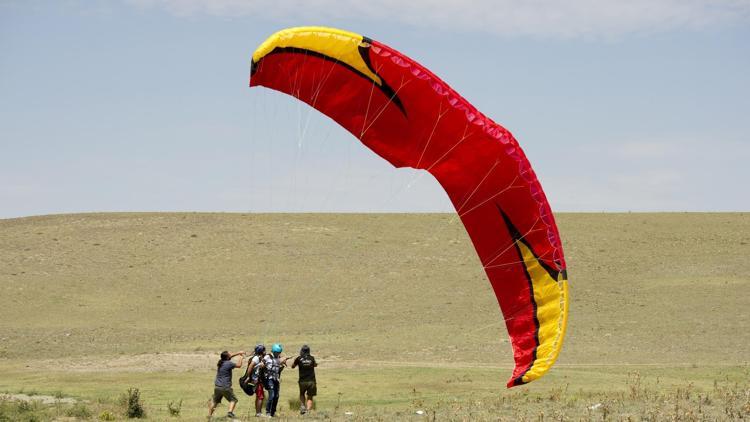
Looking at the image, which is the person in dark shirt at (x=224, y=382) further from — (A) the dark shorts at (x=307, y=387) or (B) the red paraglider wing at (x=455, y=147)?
(B) the red paraglider wing at (x=455, y=147)

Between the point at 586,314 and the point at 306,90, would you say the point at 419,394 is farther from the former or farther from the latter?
the point at 586,314

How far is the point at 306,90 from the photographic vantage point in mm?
16062

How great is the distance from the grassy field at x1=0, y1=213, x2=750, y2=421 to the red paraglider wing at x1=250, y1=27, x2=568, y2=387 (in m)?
2.00

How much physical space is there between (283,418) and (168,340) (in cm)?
2082

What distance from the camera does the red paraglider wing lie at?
14648 millimetres

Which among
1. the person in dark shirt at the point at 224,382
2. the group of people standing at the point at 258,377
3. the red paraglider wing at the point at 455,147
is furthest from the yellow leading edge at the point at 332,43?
the person in dark shirt at the point at 224,382

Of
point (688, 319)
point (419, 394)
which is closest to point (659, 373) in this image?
point (419, 394)

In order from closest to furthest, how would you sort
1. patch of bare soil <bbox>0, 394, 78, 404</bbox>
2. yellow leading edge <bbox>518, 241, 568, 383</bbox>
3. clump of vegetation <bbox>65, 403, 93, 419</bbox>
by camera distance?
yellow leading edge <bbox>518, 241, 568, 383</bbox>
clump of vegetation <bbox>65, 403, 93, 419</bbox>
patch of bare soil <bbox>0, 394, 78, 404</bbox>

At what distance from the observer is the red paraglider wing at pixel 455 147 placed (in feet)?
48.1

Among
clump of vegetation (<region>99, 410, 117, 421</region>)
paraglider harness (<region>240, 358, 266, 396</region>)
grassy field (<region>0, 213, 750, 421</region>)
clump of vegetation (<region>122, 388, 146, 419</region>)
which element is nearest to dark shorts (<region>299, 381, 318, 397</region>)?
grassy field (<region>0, 213, 750, 421</region>)

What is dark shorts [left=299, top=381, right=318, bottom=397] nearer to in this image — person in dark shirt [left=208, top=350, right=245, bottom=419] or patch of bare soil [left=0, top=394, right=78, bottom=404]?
person in dark shirt [left=208, top=350, right=245, bottom=419]

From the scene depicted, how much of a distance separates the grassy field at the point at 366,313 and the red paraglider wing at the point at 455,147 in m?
2.00

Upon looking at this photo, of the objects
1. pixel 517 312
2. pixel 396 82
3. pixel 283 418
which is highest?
pixel 396 82

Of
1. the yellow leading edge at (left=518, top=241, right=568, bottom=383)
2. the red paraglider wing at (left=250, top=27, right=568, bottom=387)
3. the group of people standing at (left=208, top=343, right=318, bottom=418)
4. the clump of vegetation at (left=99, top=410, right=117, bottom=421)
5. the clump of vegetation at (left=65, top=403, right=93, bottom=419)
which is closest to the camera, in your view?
the yellow leading edge at (left=518, top=241, right=568, bottom=383)
